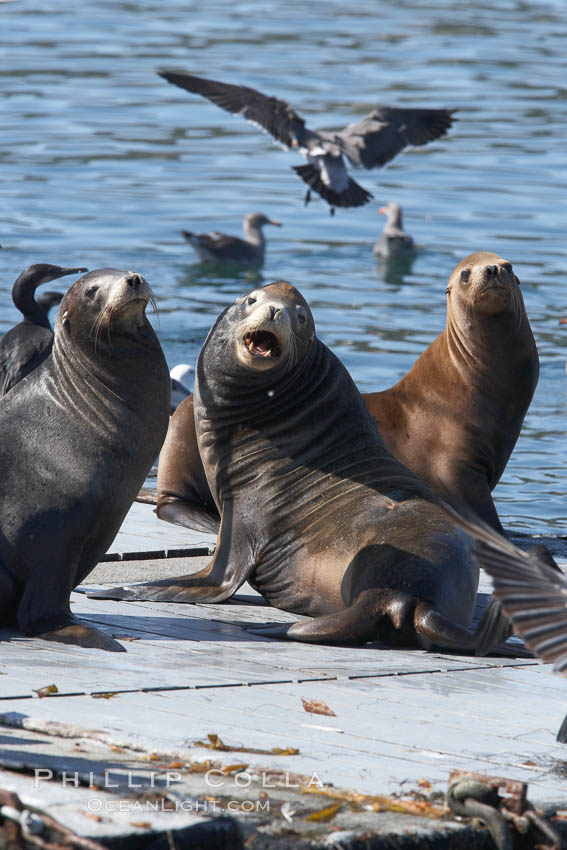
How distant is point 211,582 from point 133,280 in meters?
1.32

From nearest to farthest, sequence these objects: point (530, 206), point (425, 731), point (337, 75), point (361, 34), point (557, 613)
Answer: point (557, 613), point (425, 731), point (530, 206), point (337, 75), point (361, 34)

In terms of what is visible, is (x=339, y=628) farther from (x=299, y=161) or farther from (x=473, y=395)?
(x=299, y=161)

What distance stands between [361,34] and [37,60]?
953cm

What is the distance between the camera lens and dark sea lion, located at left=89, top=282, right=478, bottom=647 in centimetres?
596

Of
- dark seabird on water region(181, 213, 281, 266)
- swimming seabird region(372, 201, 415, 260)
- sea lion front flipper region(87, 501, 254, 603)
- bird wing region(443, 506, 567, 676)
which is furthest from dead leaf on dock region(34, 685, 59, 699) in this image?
swimming seabird region(372, 201, 415, 260)

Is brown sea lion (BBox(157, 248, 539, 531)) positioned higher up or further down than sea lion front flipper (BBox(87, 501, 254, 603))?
higher up

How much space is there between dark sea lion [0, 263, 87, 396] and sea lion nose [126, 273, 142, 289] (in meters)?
4.14

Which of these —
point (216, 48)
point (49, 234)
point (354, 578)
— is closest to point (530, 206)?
point (49, 234)

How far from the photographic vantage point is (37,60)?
37.8 m

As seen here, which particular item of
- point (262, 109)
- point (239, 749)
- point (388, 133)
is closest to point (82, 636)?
point (239, 749)

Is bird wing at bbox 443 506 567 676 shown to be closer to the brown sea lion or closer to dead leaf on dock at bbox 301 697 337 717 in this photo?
dead leaf on dock at bbox 301 697 337 717

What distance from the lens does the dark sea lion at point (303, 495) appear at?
596 centimetres

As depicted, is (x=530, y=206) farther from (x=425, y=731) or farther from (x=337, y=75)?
(x=425, y=731)

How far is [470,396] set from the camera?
7766 millimetres
